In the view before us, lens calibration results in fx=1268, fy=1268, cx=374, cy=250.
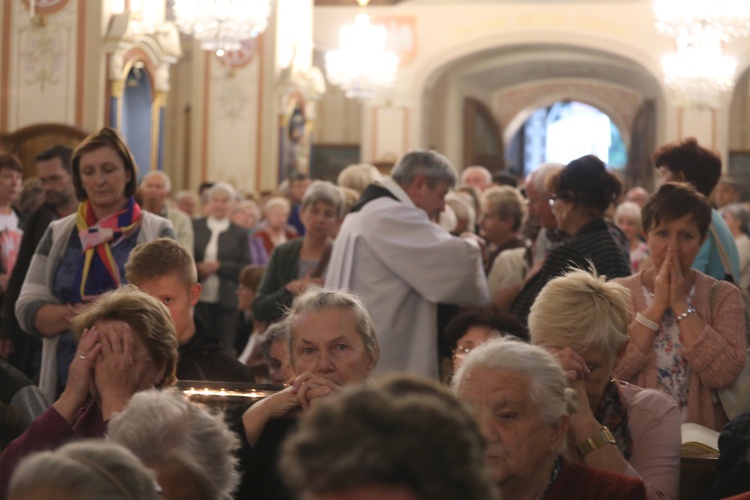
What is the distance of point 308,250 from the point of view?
6727 millimetres

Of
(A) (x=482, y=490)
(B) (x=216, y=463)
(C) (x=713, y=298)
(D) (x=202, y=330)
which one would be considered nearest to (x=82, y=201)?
(D) (x=202, y=330)

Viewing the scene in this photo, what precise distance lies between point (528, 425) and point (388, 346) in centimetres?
299

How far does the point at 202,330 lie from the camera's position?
4.40 metres

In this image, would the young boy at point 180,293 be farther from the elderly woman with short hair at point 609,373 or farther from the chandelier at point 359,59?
the chandelier at point 359,59

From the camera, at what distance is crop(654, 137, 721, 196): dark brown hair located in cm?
536

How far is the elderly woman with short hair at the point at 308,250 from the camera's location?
21.8 ft

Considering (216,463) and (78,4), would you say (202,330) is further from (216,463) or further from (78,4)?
(78,4)

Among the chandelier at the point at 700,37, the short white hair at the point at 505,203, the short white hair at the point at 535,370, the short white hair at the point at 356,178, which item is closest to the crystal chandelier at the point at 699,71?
the chandelier at the point at 700,37

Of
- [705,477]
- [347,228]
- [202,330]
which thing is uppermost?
[347,228]

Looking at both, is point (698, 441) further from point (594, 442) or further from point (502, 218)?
point (502, 218)

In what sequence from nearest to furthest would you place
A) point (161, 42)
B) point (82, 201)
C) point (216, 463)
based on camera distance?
point (216, 463), point (82, 201), point (161, 42)

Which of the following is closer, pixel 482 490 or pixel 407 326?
pixel 482 490

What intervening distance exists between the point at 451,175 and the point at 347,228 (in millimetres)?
547

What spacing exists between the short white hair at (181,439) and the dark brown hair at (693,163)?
3.35 meters
